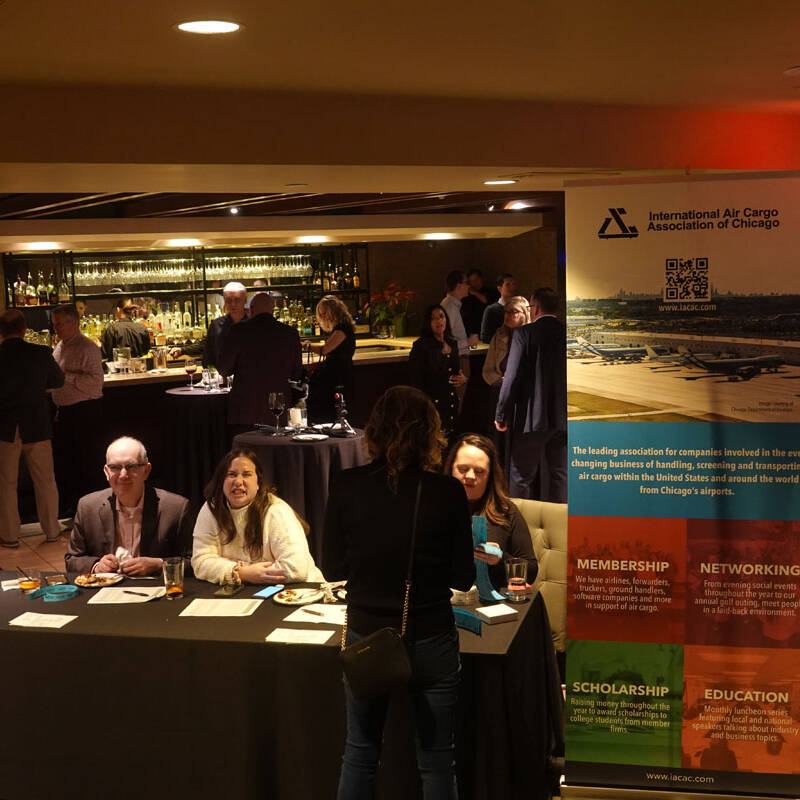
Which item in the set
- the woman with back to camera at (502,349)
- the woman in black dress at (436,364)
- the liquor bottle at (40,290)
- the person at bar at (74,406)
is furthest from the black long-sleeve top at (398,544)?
the liquor bottle at (40,290)

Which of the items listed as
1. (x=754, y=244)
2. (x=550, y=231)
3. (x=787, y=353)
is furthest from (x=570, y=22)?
(x=550, y=231)

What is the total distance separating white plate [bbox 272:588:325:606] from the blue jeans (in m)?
0.58

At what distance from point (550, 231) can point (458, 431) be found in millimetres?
4113

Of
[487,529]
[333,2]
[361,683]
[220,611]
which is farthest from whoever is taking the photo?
[487,529]

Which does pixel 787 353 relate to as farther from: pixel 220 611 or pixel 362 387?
pixel 362 387

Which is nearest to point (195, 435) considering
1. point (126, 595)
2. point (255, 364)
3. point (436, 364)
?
point (255, 364)

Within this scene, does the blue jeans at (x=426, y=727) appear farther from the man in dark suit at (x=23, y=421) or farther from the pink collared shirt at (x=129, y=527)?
the man in dark suit at (x=23, y=421)

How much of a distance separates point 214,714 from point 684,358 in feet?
6.28

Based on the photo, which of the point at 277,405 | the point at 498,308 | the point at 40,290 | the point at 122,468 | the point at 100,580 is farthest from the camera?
the point at 40,290

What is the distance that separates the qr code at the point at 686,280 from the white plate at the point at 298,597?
1.57 metres

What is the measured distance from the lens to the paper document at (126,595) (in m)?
3.58

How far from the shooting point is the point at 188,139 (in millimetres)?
3555

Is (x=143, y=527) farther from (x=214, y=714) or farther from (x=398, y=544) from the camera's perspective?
(x=398, y=544)

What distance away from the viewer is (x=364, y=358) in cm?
1013
